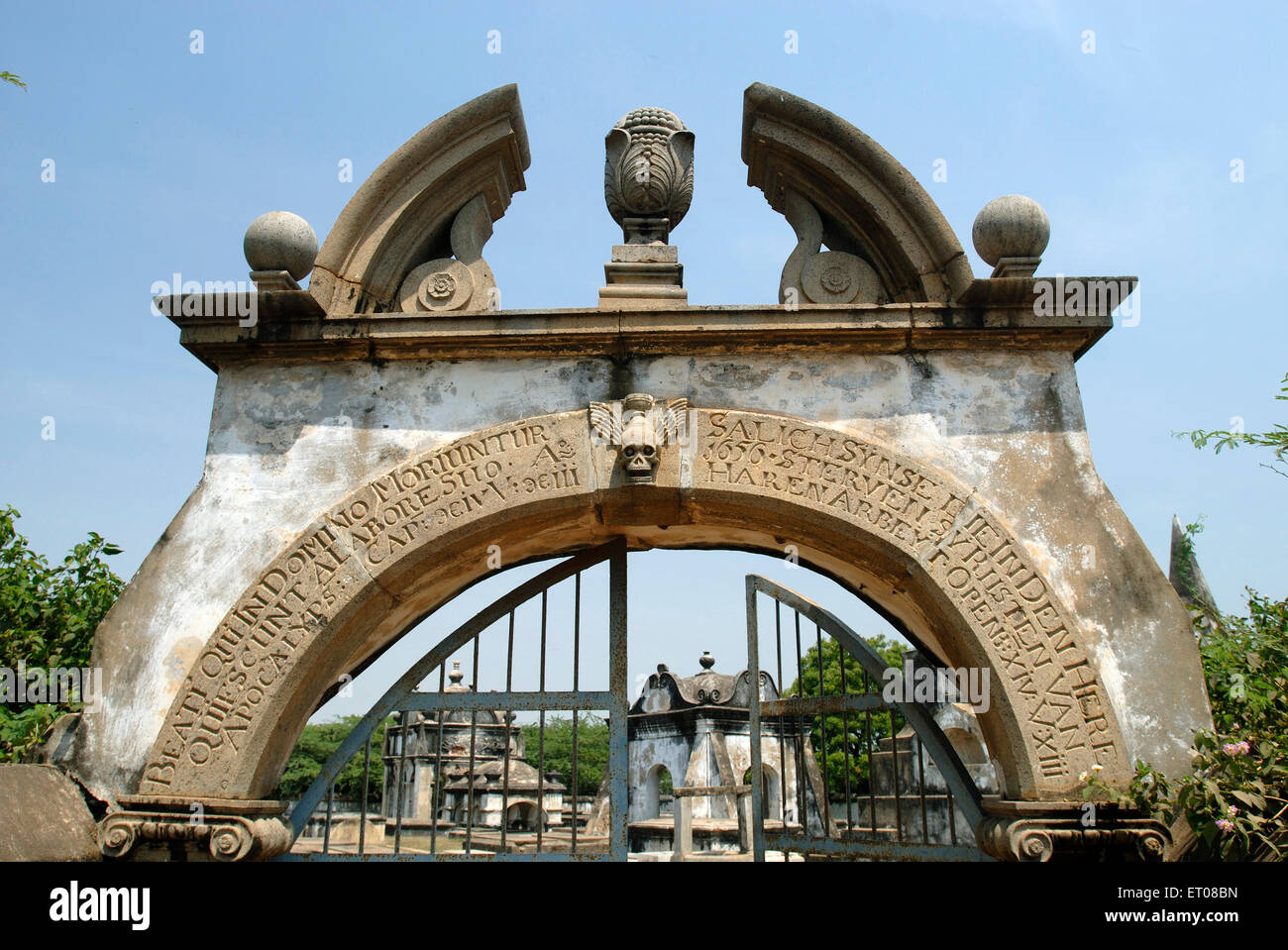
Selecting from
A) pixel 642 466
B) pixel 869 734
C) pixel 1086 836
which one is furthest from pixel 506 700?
pixel 1086 836

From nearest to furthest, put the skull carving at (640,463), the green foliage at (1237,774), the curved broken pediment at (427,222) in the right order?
1. the green foliage at (1237,774)
2. the skull carving at (640,463)
3. the curved broken pediment at (427,222)

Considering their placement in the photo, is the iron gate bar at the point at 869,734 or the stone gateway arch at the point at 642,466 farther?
the iron gate bar at the point at 869,734

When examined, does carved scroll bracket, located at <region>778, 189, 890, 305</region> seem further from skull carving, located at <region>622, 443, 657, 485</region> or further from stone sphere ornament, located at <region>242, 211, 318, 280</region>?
stone sphere ornament, located at <region>242, 211, 318, 280</region>

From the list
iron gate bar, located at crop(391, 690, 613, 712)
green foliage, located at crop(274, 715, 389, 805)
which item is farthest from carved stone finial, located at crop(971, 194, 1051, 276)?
green foliage, located at crop(274, 715, 389, 805)

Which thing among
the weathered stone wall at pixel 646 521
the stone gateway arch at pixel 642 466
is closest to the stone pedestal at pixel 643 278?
the stone gateway arch at pixel 642 466

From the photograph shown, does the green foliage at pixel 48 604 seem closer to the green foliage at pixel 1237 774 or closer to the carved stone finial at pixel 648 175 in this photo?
the carved stone finial at pixel 648 175

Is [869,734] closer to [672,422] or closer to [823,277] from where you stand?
[672,422]

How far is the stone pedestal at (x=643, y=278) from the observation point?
4.69m

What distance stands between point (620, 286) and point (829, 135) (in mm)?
1206

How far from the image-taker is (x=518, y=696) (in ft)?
15.6

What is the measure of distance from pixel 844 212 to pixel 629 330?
4.22ft

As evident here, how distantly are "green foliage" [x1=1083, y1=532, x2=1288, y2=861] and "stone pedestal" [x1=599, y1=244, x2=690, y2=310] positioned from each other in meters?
2.72

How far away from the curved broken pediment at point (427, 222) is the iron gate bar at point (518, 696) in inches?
53.9
